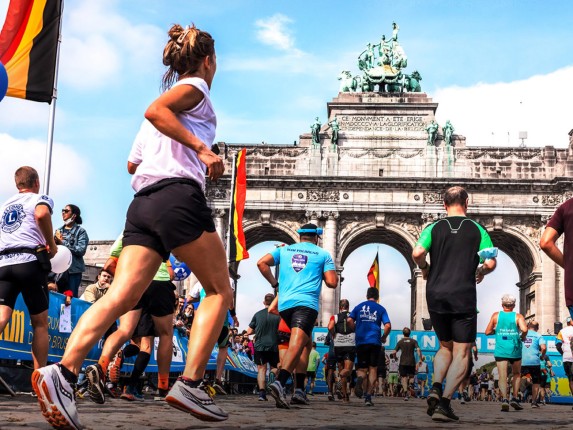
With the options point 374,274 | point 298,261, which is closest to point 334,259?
point 374,274

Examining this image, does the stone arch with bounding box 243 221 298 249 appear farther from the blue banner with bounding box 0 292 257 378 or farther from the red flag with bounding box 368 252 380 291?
the blue banner with bounding box 0 292 257 378

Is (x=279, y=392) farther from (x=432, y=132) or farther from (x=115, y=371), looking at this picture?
(x=432, y=132)

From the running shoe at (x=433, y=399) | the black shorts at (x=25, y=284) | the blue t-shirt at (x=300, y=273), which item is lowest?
the running shoe at (x=433, y=399)

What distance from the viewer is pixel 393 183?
156 feet

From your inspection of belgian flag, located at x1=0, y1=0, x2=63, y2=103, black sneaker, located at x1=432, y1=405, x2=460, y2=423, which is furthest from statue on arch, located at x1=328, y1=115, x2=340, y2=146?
black sneaker, located at x1=432, y1=405, x2=460, y2=423

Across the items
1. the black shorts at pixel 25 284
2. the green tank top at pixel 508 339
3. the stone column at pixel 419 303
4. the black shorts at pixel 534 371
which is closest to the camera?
the black shorts at pixel 25 284

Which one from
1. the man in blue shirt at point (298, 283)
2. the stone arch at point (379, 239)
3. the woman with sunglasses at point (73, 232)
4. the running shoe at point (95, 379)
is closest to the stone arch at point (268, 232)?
the stone arch at point (379, 239)

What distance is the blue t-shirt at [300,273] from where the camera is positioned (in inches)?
393

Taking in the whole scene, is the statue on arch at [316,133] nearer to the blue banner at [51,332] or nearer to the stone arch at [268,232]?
the stone arch at [268,232]

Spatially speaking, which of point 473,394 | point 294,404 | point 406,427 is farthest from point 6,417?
point 473,394

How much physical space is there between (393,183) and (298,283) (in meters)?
38.1

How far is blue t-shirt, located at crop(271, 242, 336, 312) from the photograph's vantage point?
9.98 metres

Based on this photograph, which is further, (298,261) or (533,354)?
(533,354)

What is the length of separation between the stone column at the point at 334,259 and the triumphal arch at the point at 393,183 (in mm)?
59
